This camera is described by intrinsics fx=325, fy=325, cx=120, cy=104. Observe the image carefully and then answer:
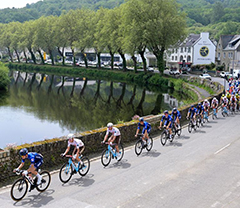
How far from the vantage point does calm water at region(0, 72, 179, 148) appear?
2968 centimetres

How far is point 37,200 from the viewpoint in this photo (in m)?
10.9

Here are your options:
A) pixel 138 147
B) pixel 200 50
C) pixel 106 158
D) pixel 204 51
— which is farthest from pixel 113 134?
pixel 204 51

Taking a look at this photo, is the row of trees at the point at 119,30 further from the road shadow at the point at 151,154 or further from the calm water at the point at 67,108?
the road shadow at the point at 151,154

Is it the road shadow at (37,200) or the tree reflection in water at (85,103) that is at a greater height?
the road shadow at (37,200)

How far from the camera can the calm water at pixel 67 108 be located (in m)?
29.7

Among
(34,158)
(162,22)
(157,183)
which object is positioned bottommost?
(157,183)

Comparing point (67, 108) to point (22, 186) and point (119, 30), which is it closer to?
point (119, 30)

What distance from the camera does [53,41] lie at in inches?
3669

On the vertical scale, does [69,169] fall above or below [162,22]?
below

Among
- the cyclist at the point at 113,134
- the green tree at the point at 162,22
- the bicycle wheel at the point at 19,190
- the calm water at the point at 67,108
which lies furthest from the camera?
the green tree at the point at 162,22

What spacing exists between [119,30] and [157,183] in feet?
174

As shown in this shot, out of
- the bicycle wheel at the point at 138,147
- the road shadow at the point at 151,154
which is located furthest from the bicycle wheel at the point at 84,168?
the road shadow at the point at 151,154

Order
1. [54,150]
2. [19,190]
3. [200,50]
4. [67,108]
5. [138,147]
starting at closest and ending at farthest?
[19,190]
[54,150]
[138,147]
[67,108]
[200,50]

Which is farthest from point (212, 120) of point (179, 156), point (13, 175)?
point (13, 175)
